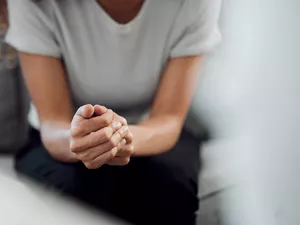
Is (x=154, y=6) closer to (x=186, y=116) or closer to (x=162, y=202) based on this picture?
(x=186, y=116)

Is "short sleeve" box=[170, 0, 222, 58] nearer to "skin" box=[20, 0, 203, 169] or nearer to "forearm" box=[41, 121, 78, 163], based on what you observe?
"skin" box=[20, 0, 203, 169]

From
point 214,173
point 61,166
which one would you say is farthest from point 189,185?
point 61,166

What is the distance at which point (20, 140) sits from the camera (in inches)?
26.5

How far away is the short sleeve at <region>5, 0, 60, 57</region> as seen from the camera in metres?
0.58

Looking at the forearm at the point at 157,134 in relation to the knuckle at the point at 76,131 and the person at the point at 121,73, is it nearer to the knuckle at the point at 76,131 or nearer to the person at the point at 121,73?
the person at the point at 121,73

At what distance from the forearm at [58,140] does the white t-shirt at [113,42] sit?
0.04 m

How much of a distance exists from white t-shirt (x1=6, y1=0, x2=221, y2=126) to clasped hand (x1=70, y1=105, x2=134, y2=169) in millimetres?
86

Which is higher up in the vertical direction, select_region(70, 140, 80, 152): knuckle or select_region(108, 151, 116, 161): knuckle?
select_region(70, 140, 80, 152): knuckle

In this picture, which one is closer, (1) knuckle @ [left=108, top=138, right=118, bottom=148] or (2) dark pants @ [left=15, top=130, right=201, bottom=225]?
(1) knuckle @ [left=108, top=138, right=118, bottom=148]

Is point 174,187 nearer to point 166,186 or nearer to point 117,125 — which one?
point 166,186

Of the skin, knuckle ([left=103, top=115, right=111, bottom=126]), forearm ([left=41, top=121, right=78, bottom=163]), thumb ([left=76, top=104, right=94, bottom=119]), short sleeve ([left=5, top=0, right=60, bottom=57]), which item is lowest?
forearm ([left=41, top=121, right=78, bottom=163])

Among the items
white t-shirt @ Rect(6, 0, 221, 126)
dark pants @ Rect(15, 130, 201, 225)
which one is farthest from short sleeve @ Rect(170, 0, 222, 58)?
dark pants @ Rect(15, 130, 201, 225)

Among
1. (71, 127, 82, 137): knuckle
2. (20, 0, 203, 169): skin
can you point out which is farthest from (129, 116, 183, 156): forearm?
(71, 127, 82, 137): knuckle

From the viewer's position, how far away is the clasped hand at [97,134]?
0.47 meters
